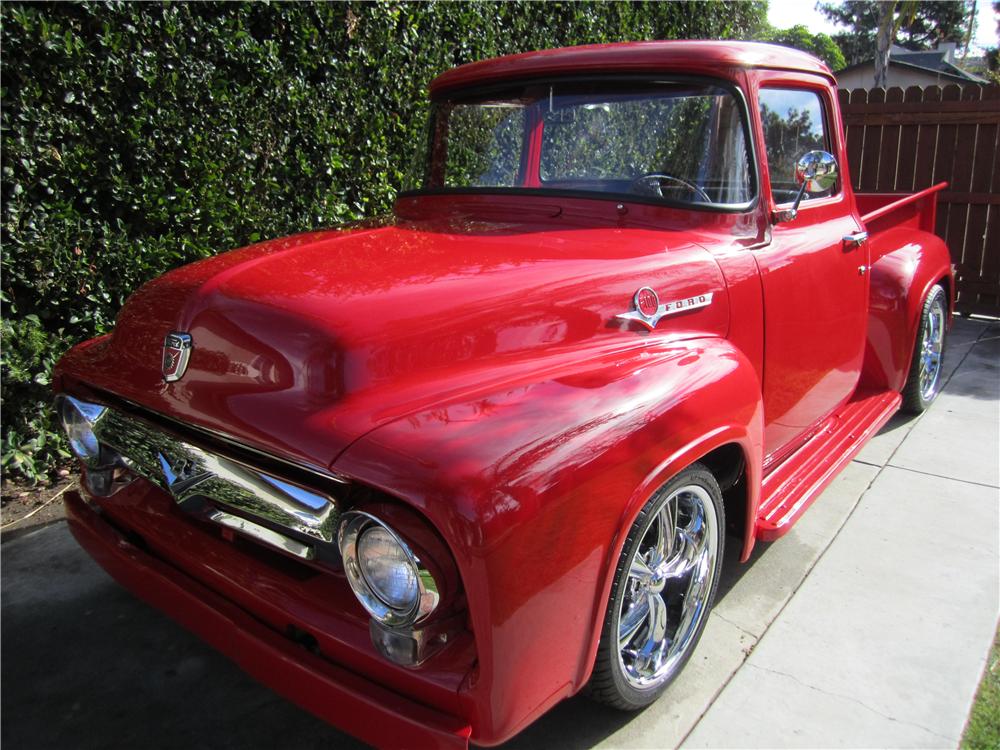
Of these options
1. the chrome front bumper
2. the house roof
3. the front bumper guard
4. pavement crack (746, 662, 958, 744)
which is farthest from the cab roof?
the house roof

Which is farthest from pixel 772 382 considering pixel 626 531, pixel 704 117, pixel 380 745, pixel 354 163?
pixel 354 163

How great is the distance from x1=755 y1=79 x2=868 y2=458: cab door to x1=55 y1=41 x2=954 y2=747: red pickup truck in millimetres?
20

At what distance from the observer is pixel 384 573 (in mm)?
1653

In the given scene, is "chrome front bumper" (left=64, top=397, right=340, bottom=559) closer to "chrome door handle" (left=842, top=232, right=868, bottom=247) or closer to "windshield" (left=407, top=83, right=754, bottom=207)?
"windshield" (left=407, top=83, right=754, bottom=207)

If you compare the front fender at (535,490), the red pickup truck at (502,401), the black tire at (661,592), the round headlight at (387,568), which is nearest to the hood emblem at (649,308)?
the red pickup truck at (502,401)

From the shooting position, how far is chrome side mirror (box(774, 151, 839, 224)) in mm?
2773

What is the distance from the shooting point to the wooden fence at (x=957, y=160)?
7301mm

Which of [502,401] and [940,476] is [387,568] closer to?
[502,401]

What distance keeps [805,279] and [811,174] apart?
401 mm

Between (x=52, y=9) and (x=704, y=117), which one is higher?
(x=52, y=9)

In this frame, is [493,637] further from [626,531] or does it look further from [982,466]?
[982,466]

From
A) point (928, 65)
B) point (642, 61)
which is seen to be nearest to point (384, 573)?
point (642, 61)

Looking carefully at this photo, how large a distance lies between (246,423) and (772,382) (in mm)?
1877

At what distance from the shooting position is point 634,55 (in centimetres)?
277
